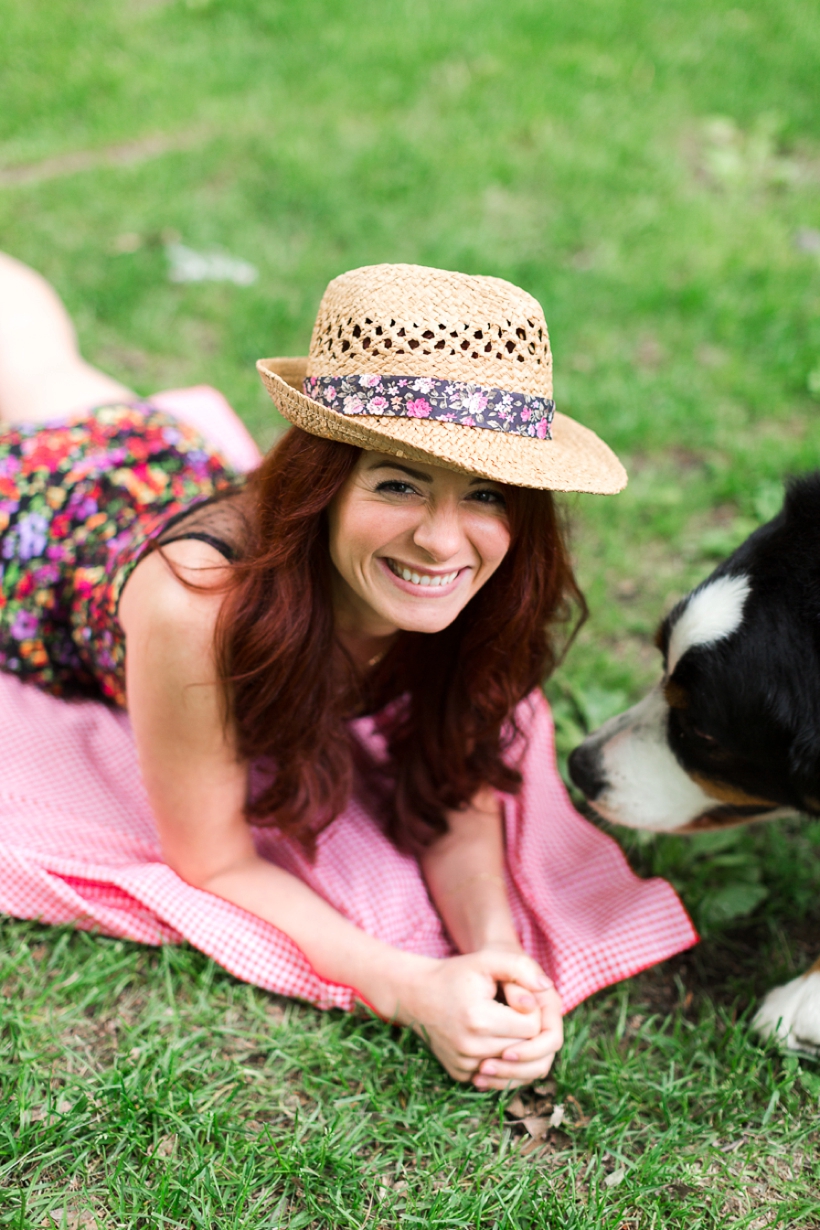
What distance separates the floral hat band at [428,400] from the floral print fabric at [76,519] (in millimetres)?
923

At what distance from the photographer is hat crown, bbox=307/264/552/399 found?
4.99 ft

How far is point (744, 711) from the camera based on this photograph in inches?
74.0

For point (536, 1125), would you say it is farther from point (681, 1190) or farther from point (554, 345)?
point (554, 345)

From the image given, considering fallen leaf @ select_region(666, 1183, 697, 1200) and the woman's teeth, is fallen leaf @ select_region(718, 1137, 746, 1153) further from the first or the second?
the woman's teeth

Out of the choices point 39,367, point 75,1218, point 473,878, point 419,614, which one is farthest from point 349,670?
point 39,367

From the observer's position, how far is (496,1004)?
5.99 feet

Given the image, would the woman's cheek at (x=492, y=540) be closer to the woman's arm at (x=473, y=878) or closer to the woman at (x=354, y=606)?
the woman at (x=354, y=606)

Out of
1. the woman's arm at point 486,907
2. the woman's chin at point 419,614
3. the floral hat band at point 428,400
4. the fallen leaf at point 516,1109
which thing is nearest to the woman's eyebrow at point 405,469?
the floral hat band at point 428,400

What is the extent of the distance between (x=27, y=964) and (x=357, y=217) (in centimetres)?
380

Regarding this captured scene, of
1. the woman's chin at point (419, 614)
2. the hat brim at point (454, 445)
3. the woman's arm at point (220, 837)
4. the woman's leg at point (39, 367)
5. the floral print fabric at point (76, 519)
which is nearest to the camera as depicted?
the hat brim at point (454, 445)

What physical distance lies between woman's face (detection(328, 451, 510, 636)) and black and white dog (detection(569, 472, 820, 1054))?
0.49 m

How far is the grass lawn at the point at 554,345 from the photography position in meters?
1.75

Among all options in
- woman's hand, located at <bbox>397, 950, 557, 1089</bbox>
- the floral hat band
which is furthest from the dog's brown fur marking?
the floral hat band

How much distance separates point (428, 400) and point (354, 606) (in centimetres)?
60
